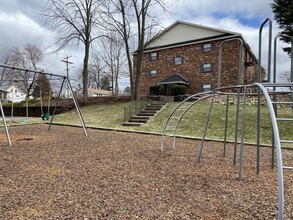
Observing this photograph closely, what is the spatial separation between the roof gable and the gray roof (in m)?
3.89

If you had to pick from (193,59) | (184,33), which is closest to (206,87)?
(193,59)

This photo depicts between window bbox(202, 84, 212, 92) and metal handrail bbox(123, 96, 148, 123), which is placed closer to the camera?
metal handrail bbox(123, 96, 148, 123)

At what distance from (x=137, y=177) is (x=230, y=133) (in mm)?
6328

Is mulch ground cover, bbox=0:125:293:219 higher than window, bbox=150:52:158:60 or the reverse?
the reverse

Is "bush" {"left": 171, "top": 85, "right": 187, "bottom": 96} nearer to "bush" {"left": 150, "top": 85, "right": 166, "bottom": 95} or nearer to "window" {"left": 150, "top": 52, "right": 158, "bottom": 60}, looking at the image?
"bush" {"left": 150, "top": 85, "right": 166, "bottom": 95}

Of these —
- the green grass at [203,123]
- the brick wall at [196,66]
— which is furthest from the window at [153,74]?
the green grass at [203,123]

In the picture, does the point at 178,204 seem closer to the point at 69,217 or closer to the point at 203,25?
the point at 69,217

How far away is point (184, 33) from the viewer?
2353 centimetres

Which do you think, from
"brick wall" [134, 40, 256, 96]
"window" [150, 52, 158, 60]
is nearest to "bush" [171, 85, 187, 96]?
"brick wall" [134, 40, 256, 96]

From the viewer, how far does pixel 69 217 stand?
2447 mm

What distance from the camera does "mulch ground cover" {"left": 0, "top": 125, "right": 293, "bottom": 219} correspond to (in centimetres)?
259

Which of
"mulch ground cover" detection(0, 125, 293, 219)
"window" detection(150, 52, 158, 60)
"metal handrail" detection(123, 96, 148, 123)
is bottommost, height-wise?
"mulch ground cover" detection(0, 125, 293, 219)

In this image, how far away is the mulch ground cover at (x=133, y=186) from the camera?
2.59 m

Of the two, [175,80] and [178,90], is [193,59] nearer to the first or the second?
[175,80]
